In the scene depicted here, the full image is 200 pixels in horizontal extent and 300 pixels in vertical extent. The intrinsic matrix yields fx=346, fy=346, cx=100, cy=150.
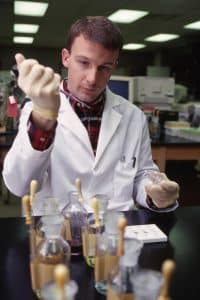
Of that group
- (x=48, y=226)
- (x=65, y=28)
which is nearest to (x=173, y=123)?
(x=48, y=226)

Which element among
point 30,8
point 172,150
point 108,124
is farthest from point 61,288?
point 30,8

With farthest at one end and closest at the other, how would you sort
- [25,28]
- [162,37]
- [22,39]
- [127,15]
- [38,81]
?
1. [22,39]
2. [162,37]
3. [25,28]
4. [127,15]
5. [38,81]

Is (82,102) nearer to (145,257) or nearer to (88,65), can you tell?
(88,65)

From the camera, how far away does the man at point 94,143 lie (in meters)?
1.05

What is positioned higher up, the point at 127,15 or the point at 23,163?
the point at 127,15

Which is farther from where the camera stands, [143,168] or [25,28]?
[25,28]

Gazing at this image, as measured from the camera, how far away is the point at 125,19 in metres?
6.04

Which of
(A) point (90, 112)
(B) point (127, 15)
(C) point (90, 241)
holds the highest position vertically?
(B) point (127, 15)

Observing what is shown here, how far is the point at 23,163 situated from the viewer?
97 cm

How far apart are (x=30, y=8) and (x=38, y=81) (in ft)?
16.7

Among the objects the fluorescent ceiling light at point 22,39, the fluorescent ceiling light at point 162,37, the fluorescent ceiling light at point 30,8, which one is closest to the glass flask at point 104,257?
the fluorescent ceiling light at point 30,8

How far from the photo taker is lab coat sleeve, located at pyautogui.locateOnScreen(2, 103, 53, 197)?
3.07ft

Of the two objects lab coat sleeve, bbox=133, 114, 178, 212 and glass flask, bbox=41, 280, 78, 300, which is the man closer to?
lab coat sleeve, bbox=133, 114, 178, 212

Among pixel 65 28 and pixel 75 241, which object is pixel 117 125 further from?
pixel 65 28
